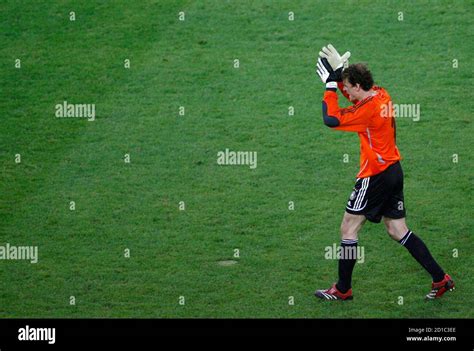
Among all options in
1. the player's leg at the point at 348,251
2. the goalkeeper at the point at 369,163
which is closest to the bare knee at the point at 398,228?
the goalkeeper at the point at 369,163

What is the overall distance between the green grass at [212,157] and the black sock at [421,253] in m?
0.29

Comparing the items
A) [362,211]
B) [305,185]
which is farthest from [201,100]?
[362,211]

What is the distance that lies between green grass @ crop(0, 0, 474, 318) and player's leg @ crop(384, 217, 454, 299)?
219mm

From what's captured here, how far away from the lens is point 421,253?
9.18m

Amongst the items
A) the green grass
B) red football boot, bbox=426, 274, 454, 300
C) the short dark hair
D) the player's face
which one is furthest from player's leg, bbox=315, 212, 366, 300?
the short dark hair

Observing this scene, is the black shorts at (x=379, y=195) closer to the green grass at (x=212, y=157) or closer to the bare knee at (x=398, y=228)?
the bare knee at (x=398, y=228)

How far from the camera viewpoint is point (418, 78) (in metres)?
13.2

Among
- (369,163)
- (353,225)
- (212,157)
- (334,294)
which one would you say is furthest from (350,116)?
(212,157)

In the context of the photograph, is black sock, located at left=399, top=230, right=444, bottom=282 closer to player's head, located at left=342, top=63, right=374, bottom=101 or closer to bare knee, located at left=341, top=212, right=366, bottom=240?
bare knee, located at left=341, top=212, right=366, bottom=240

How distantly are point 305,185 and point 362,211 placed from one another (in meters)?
2.42

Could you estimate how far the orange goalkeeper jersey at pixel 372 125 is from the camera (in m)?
8.99

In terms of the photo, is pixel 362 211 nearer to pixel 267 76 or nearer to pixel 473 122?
pixel 473 122

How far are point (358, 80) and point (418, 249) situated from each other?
1563 millimetres

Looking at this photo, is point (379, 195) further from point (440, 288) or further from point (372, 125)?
point (440, 288)
